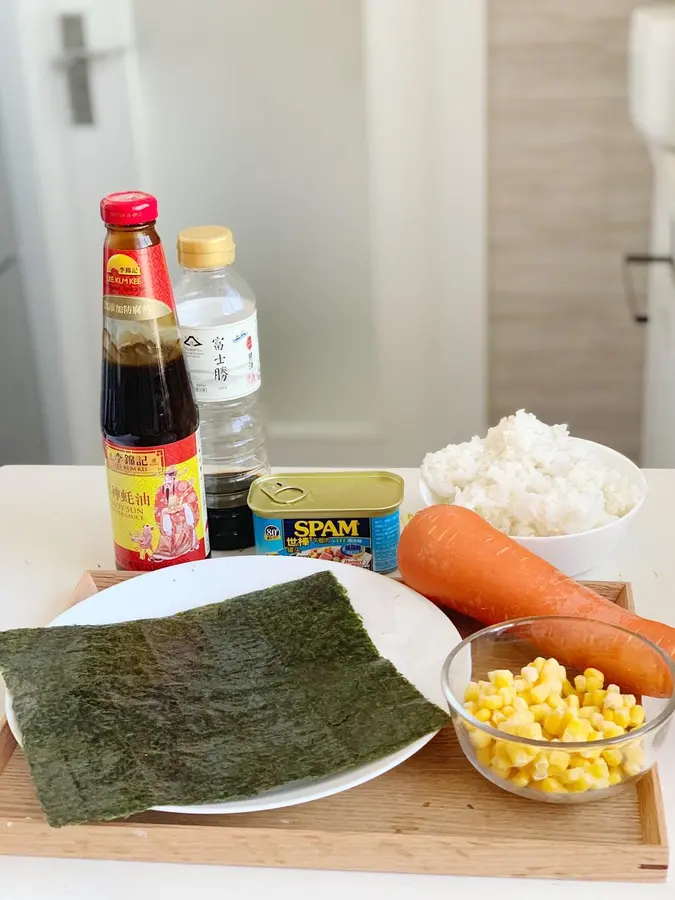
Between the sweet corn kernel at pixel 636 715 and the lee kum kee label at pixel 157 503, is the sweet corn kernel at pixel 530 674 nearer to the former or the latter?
the sweet corn kernel at pixel 636 715

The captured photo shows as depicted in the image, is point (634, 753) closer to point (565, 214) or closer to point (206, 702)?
point (206, 702)

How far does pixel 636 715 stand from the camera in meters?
0.67

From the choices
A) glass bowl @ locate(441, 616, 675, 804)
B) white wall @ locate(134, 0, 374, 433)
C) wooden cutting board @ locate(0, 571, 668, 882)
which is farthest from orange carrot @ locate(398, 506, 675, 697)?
white wall @ locate(134, 0, 374, 433)

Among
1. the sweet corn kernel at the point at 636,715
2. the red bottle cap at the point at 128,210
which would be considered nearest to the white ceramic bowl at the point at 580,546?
the sweet corn kernel at the point at 636,715

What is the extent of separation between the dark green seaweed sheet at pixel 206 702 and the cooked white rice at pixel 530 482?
0.52ft

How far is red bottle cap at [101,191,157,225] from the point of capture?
31.4 inches

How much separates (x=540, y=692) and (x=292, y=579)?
10.4 inches

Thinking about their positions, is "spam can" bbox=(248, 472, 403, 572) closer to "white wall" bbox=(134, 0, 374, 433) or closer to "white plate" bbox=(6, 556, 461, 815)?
"white plate" bbox=(6, 556, 461, 815)

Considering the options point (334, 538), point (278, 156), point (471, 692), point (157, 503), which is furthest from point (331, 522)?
point (278, 156)

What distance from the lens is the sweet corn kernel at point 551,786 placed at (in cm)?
64

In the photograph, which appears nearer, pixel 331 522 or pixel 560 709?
pixel 560 709

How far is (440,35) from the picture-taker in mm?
1931

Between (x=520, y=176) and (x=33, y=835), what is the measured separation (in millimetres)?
1696

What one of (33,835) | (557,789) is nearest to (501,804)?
(557,789)
